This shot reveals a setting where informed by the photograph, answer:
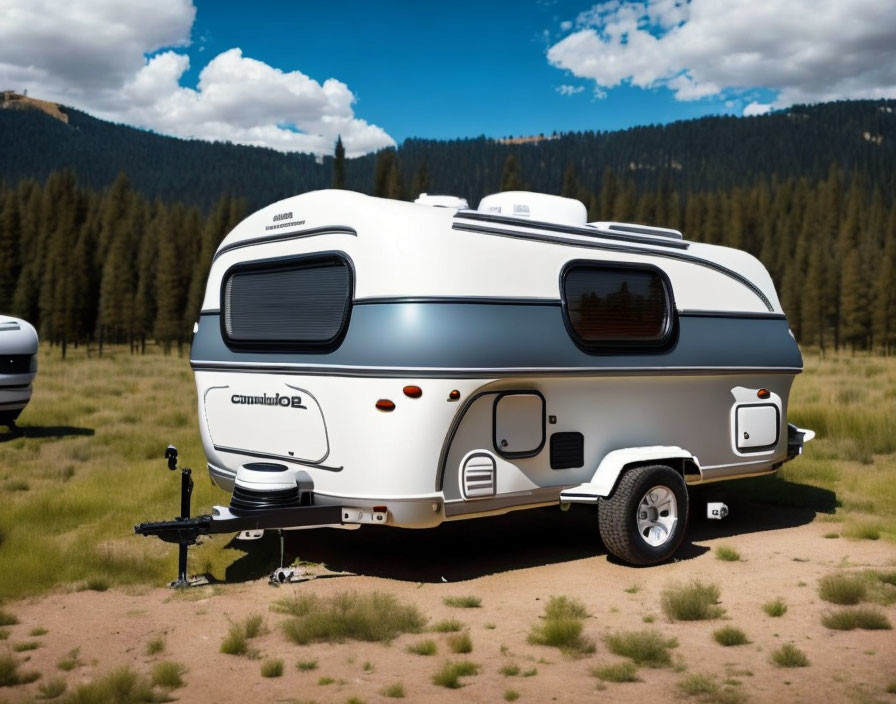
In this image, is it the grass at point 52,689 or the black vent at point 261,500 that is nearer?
the grass at point 52,689

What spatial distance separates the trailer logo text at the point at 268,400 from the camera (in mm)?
7180

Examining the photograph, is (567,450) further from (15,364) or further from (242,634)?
(15,364)

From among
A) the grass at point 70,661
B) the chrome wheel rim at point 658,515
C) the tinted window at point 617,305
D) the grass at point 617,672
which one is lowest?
the grass at point 70,661

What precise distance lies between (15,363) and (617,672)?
42.4ft

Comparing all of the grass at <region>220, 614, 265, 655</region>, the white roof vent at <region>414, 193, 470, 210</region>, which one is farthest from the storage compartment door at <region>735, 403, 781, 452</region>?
the grass at <region>220, 614, 265, 655</region>

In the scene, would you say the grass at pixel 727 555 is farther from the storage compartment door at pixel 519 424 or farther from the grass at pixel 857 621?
the storage compartment door at pixel 519 424

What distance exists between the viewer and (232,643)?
18.6 ft

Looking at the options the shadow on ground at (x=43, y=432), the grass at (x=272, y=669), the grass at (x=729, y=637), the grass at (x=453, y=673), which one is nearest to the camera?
the grass at (x=453, y=673)

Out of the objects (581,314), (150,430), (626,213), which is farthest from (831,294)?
(581,314)

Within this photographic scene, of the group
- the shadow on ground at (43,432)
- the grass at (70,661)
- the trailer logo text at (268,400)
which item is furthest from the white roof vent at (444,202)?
the shadow on ground at (43,432)

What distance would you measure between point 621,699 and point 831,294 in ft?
291

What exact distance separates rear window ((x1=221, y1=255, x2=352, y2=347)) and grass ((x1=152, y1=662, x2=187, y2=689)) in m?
2.61

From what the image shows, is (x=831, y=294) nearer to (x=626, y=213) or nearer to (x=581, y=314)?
(x=626, y=213)

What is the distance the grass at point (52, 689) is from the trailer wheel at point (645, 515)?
14.0ft
